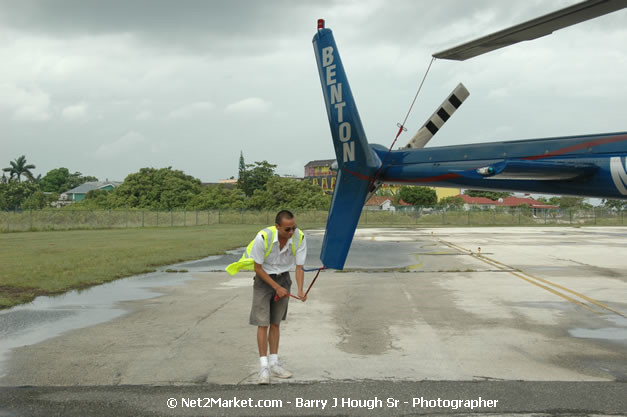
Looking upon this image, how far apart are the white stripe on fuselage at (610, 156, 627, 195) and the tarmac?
2062 millimetres

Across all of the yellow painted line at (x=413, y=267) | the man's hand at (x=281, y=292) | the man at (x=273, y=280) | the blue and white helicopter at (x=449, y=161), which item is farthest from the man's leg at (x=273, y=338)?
the yellow painted line at (x=413, y=267)

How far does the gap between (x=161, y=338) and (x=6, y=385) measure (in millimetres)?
2405

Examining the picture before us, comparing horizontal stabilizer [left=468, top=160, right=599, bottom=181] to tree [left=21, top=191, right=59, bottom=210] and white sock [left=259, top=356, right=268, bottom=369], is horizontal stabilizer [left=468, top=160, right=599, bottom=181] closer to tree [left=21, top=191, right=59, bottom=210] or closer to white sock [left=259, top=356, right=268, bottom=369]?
white sock [left=259, top=356, right=268, bottom=369]

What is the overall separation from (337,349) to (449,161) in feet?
12.4

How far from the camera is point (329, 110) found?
880cm

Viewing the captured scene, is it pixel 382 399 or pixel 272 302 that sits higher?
pixel 272 302

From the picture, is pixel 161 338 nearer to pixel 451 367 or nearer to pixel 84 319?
pixel 84 319

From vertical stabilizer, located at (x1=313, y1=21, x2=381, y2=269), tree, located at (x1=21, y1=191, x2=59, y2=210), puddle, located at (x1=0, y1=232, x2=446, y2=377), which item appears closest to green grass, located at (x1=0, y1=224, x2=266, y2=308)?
puddle, located at (x1=0, y1=232, x2=446, y2=377)

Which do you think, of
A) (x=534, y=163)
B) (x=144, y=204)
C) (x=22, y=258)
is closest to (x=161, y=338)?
(x=534, y=163)

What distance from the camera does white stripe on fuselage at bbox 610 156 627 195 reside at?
7.74 metres

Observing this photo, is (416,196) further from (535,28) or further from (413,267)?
(535,28)

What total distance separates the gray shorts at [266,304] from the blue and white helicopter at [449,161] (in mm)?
2226

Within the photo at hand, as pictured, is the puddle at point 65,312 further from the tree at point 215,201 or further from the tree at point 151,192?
the tree at point 215,201

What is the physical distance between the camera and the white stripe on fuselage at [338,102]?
8.70m
